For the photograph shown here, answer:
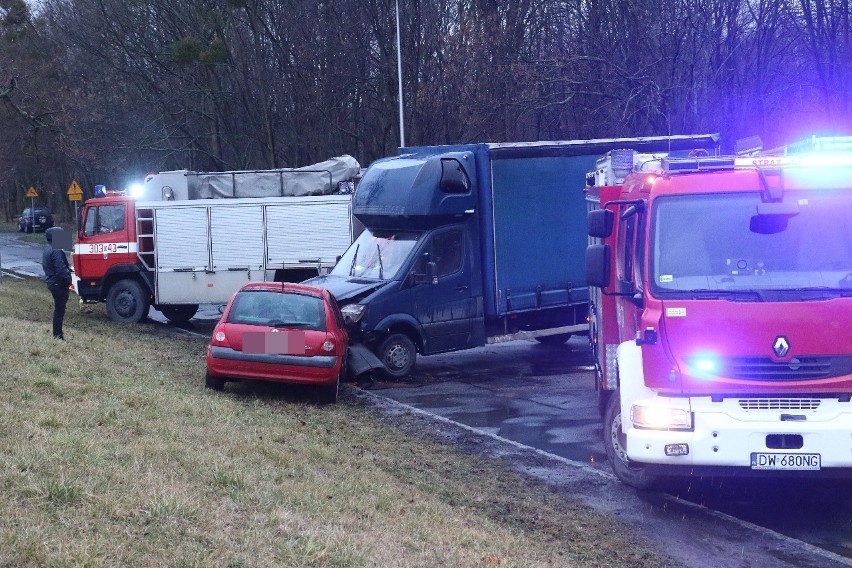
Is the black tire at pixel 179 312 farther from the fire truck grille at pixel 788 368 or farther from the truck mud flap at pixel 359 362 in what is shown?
the fire truck grille at pixel 788 368

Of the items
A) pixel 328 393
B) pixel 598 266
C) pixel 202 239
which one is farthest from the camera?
pixel 202 239

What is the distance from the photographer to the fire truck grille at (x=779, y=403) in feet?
24.5

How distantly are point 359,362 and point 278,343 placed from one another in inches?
88.0

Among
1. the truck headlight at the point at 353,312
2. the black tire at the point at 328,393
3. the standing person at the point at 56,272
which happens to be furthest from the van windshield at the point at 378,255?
the standing person at the point at 56,272

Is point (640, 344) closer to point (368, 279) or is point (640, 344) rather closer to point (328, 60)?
point (368, 279)

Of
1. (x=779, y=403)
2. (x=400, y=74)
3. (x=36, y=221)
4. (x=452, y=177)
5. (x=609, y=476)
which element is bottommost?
(x=609, y=476)

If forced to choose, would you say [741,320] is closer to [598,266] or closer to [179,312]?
[598,266]

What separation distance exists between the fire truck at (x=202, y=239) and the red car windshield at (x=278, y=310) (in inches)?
279

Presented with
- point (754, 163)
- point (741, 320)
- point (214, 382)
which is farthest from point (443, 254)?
point (741, 320)

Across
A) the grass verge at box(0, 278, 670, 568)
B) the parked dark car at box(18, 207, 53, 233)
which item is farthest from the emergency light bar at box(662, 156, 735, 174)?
the parked dark car at box(18, 207, 53, 233)

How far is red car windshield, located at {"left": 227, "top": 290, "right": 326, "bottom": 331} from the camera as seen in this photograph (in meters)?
12.5

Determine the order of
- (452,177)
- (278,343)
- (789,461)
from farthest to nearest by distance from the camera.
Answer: (452,177)
(278,343)
(789,461)

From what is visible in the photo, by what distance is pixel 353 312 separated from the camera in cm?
1438

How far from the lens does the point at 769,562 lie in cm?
693
